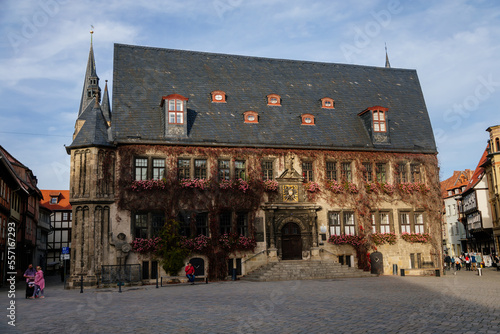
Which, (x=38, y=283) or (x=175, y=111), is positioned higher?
(x=175, y=111)

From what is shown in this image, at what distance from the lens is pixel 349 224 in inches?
1267

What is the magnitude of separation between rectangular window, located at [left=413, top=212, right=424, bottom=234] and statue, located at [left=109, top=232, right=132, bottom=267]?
18495 millimetres

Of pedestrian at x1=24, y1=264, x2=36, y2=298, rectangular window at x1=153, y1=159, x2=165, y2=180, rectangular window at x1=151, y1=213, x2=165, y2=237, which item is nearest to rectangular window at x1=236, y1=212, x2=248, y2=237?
rectangular window at x1=151, y1=213, x2=165, y2=237

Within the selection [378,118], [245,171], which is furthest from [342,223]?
[378,118]

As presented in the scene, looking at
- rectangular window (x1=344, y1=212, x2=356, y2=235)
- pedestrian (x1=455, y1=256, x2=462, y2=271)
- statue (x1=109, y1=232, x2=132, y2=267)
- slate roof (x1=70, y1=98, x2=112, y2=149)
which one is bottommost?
pedestrian (x1=455, y1=256, x2=462, y2=271)

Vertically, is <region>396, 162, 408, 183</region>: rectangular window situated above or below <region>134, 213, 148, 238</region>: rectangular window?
above

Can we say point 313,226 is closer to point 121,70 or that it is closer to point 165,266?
point 165,266

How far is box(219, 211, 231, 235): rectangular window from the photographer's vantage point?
3009cm

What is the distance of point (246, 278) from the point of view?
29.0 metres

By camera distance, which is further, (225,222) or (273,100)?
(273,100)

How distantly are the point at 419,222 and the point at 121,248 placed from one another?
1924 cm

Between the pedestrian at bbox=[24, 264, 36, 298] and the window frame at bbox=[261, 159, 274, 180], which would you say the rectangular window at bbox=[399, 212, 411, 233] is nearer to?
the window frame at bbox=[261, 159, 274, 180]

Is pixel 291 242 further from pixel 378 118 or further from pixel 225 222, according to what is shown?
pixel 378 118

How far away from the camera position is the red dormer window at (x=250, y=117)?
1283 inches
